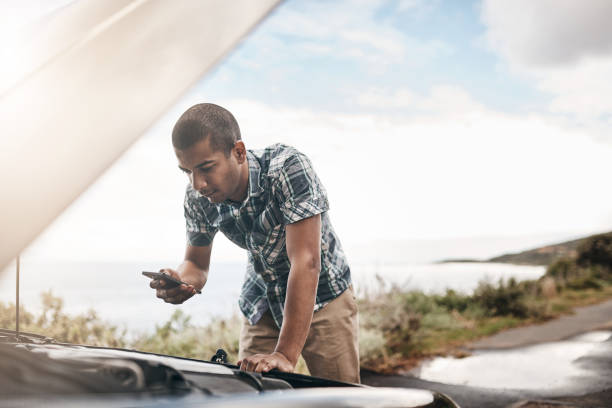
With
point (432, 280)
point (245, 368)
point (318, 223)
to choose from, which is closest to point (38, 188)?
point (245, 368)

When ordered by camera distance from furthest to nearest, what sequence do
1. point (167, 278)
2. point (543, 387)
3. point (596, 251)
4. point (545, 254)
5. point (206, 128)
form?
point (545, 254) → point (596, 251) → point (543, 387) → point (206, 128) → point (167, 278)

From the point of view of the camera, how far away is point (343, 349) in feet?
7.40

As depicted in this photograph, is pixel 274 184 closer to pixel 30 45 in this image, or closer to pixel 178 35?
pixel 178 35

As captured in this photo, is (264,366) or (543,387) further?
(543,387)

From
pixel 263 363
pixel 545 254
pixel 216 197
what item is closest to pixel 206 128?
pixel 216 197

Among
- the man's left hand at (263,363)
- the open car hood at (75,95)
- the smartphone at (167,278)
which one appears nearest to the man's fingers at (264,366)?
the man's left hand at (263,363)

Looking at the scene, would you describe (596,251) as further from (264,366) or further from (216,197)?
(264,366)

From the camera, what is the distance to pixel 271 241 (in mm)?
2107

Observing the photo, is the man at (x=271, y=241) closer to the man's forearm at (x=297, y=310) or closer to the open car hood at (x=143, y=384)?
the man's forearm at (x=297, y=310)

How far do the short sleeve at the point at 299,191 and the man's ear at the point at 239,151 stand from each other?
156 mm

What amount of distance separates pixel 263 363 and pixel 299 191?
0.72 metres

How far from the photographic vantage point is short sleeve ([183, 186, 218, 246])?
2277 mm

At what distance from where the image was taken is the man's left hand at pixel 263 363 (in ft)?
4.31

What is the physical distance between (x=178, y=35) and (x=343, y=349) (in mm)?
1458
